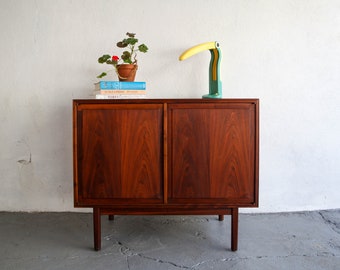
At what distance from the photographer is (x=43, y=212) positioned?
8.16 feet

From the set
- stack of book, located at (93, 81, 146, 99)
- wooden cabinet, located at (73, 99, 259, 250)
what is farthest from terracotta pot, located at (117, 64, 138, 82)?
Answer: wooden cabinet, located at (73, 99, 259, 250)

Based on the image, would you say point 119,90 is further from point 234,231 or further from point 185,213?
point 234,231

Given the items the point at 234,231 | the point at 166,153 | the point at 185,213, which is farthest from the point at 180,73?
the point at 234,231

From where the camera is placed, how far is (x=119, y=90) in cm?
198

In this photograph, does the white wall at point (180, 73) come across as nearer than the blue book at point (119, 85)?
No

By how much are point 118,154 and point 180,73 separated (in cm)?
90

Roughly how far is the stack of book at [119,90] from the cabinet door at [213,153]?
286 millimetres

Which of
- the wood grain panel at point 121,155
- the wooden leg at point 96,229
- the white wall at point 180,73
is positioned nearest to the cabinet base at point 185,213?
the wooden leg at point 96,229

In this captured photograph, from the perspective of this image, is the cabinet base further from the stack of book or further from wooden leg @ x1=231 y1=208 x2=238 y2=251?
the stack of book

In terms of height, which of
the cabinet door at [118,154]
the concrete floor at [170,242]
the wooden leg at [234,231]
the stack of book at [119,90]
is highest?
the stack of book at [119,90]

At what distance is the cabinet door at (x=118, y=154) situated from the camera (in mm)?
1842

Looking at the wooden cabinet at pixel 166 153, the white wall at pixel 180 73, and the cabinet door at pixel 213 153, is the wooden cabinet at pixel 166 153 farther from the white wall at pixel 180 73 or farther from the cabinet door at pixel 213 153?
the white wall at pixel 180 73

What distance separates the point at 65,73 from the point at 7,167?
86 centimetres

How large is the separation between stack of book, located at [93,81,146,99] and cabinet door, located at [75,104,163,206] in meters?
0.15
